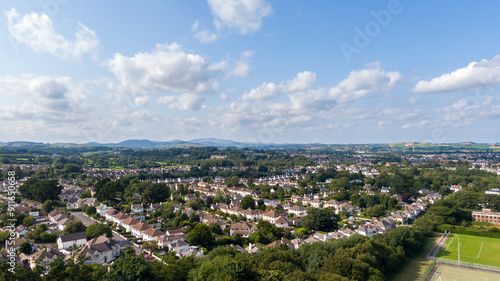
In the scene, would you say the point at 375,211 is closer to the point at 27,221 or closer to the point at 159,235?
the point at 159,235

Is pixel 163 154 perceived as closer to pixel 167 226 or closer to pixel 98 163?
pixel 98 163

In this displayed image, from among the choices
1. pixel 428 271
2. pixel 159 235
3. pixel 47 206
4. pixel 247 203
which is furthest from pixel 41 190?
pixel 428 271

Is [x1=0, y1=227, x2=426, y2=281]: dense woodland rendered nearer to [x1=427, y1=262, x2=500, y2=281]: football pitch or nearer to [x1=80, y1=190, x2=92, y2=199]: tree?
[x1=427, y1=262, x2=500, y2=281]: football pitch

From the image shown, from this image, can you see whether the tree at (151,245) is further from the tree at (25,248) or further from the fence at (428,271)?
the fence at (428,271)

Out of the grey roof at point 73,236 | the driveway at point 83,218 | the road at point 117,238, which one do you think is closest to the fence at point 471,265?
the road at point 117,238

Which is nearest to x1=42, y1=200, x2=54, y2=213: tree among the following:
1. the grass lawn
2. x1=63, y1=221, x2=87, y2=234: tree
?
x1=63, y1=221, x2=87, y2=234: tree

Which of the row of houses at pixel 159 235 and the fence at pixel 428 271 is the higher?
the row of houses at pixel 159 235
